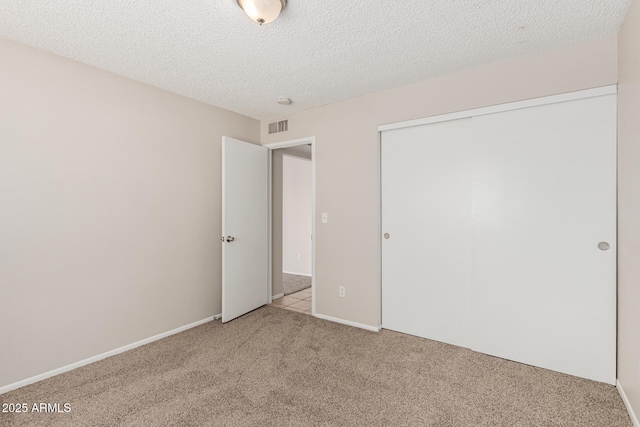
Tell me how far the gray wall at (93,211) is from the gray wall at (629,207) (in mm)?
3348

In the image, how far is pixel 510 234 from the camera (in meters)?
2.40

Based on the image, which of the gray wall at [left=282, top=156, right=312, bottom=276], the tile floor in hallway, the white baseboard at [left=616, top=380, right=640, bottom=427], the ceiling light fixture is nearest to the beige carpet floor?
the white baseboard at [left=616, top=380, right=640, bottom=427]

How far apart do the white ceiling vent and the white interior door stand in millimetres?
264

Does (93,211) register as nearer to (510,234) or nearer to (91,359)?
(91,359)

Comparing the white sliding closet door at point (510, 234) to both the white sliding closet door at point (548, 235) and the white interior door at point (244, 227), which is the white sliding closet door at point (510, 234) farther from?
the white interior door at point (244, 227)

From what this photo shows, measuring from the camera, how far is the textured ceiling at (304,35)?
175 centimetres

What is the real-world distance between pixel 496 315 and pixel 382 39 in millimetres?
2262

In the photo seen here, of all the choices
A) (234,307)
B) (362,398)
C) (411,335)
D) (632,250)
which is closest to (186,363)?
(234,307)

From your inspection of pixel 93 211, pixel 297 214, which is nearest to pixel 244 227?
pixel 93 211

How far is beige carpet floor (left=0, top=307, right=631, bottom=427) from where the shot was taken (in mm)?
1771

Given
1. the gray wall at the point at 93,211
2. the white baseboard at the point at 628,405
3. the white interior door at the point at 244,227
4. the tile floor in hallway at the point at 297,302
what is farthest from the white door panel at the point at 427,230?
the gray wall at the point at 93,211

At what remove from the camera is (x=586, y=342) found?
84.0 inches

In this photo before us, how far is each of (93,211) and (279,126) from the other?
2.12 m

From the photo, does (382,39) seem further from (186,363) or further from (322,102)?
(186,363)
